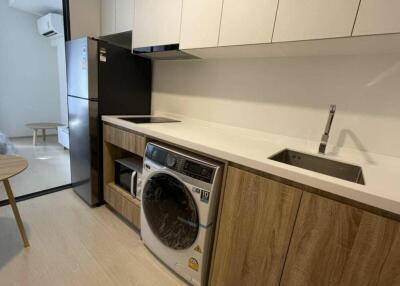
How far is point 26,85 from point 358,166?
5.20 metres

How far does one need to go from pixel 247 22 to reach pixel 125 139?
1200 millimetres

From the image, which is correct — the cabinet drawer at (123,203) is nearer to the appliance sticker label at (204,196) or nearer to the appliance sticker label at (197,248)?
the appliance sticker label at (197,248)

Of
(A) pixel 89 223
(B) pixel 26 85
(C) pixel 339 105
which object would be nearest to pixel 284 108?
(C) pixel 339 105

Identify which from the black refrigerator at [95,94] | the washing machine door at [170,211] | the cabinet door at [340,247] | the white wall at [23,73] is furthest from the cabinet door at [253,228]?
the white wall at [23,73]

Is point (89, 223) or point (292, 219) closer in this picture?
point (292, 219)

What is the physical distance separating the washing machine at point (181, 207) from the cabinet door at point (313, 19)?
76 centimetres

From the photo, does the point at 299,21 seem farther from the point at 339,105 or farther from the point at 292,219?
the point at 292,219

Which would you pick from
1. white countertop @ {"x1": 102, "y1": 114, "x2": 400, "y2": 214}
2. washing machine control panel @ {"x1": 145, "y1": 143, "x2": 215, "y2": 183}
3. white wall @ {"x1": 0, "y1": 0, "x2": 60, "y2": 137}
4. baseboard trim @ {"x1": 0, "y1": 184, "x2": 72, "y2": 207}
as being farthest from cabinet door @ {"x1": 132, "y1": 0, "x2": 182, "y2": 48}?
white wall @ {"x1": 0, "y1": 0, "x2": 60, "y2": 137}

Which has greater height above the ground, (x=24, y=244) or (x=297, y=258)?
(x=297, y=258)

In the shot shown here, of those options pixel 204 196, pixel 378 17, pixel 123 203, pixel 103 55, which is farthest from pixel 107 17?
pixel 378 17

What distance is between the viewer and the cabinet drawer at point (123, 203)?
5.46 feet

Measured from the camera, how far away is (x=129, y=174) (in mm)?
1806

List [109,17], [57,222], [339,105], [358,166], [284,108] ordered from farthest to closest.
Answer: [109,17]
[57,222]
[284,108]
[339,105]
[358,166]

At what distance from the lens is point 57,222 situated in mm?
1787
